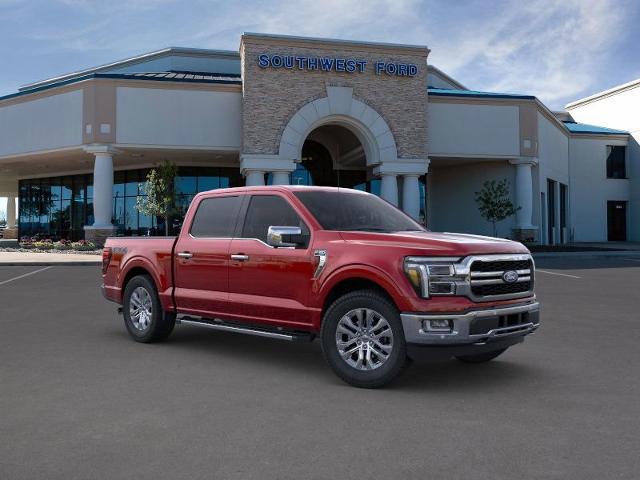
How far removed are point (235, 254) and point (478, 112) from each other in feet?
97.1

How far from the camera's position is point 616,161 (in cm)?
4619

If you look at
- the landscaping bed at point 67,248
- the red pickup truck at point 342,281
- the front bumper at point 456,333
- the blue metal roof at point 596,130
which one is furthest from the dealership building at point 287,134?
the front bumper at point 456,333

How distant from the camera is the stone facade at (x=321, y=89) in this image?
3052 centimetres

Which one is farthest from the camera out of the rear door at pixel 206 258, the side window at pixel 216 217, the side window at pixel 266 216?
the side window at pixel 216 217

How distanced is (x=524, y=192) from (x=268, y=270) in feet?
101

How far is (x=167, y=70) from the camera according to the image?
140ft

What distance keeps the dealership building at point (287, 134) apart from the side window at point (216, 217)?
2267 centimetres

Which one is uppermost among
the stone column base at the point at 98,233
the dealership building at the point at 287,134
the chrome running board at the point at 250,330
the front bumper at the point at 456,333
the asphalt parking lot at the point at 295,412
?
the dealership building at the point at 287,134

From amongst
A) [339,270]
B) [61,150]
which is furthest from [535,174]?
[339,270]

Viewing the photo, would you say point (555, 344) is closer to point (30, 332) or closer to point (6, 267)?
point (30, 332)

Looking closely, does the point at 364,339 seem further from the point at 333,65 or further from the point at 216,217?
the point at 333,65

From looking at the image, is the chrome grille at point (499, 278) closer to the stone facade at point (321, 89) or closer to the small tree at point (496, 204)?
the stone facade at point (321, 89)

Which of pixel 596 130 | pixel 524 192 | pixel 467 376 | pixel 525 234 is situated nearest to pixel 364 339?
pixel 467 376

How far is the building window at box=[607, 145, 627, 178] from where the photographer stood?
151 ft
